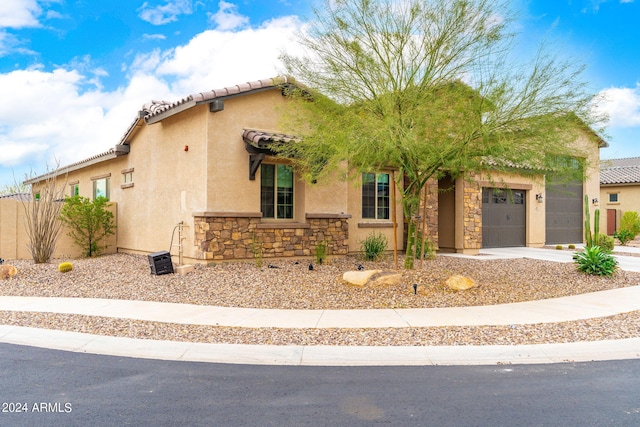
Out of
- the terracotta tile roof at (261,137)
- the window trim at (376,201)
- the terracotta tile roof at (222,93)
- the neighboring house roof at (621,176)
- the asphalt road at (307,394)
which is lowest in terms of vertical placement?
the asphalt road at (307,394)

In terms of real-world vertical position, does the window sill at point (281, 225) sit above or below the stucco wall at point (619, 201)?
below

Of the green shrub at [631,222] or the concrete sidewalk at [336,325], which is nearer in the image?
the concrete sidewalk at [336,325]

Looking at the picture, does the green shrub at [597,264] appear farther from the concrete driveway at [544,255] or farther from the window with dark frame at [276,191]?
the window with dark frame at [276,191]

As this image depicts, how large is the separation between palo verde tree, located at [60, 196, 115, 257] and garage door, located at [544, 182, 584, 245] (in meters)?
18.2

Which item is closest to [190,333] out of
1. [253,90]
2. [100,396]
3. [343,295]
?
[100,396]

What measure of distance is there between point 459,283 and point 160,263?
7207 millimetres

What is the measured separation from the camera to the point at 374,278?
10.4 meters

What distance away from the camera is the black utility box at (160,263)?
40.0 feet

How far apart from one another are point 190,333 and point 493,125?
685 centimetres

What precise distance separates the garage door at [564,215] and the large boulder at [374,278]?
14054 millimetres

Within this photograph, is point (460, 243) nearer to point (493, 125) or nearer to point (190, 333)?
point (493, 125)

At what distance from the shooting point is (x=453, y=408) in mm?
4535

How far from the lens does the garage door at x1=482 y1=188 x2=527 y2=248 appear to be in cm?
1939

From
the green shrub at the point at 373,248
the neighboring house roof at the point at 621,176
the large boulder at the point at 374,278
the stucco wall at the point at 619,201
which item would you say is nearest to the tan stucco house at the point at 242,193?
→ the green shrub at the point at 373,248
